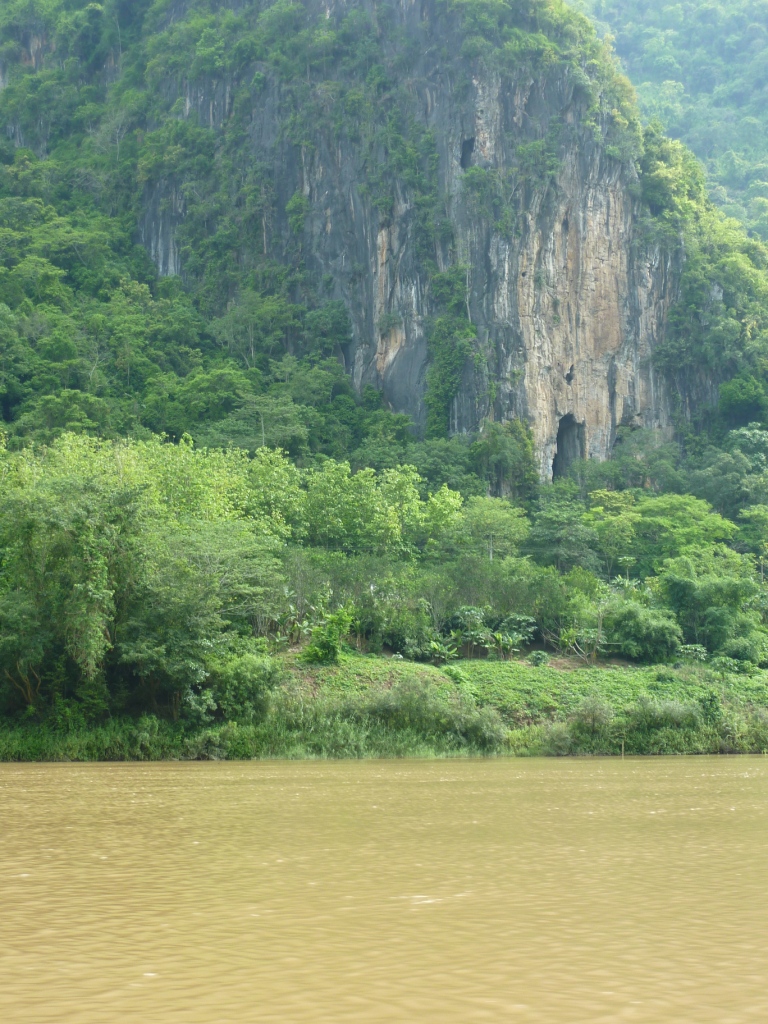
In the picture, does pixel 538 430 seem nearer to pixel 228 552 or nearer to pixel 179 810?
pixel 228 552

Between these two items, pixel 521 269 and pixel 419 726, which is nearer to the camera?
pixel 419 726

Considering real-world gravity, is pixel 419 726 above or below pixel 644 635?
below

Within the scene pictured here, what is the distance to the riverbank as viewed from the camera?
97.7ft

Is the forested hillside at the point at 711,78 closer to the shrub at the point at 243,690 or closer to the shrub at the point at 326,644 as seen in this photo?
the shrub at the point at 326,644

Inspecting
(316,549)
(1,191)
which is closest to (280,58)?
(1,191)

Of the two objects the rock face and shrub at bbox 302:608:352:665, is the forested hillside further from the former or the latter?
shrub at bbox 302:608:352:665

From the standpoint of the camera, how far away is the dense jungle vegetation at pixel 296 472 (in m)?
31.0

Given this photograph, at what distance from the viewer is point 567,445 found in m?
84.0

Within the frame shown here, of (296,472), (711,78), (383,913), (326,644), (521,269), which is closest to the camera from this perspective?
(383,913)

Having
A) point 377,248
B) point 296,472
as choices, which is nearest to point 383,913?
point 296,472

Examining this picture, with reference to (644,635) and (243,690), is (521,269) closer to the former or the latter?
(644,635)

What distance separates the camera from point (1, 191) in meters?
107

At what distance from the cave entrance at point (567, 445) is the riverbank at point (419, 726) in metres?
45.0

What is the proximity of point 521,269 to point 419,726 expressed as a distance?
54.5 m
